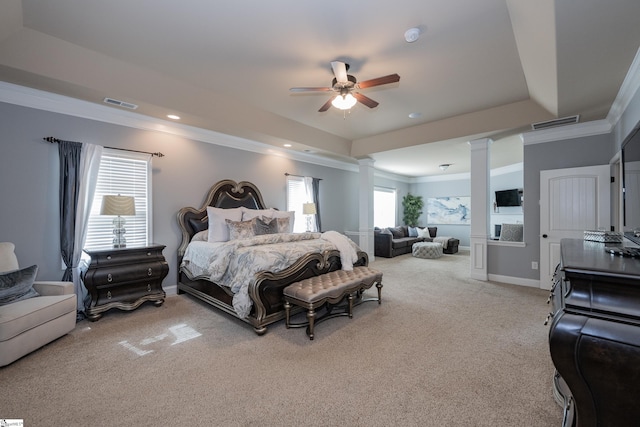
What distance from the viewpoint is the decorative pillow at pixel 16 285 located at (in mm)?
2477

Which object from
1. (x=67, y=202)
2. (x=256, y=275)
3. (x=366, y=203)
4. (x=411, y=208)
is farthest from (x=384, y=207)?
(x=67, y=202)

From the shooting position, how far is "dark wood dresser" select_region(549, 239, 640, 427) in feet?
3.37

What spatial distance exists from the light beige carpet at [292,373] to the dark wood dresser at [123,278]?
17cm

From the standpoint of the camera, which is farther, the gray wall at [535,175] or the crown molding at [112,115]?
the gray wall at [535,175]

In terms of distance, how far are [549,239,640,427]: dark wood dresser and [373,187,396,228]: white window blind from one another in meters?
7.92

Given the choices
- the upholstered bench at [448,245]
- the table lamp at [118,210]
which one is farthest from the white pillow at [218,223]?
the upholstered bench at [448,245]

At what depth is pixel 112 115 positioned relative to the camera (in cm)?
365

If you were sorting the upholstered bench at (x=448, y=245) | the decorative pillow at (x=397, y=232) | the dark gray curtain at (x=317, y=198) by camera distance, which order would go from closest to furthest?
the dark gray curtain at (x=317, y=198), the upholstered bench at (x=448, y=245), the decorative pillow at (x=397, y=232)

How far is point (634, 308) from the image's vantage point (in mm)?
1044

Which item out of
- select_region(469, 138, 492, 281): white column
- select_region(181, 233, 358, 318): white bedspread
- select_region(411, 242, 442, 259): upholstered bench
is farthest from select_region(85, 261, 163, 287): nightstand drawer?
select_region(411, 242, 442, 259): upholstered bench

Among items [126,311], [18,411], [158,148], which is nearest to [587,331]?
[18,411]

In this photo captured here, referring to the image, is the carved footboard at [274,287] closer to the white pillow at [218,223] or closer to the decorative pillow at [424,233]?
the white pillow at [218,223]

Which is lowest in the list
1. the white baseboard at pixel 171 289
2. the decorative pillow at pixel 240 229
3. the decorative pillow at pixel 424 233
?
the white baseboard at pixel 171 289

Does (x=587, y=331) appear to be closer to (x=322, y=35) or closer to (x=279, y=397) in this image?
(x=279, y=397)
